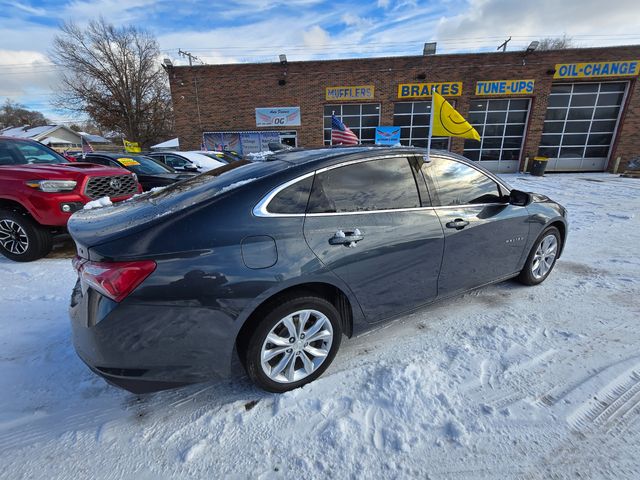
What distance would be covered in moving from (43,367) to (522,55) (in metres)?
22.4

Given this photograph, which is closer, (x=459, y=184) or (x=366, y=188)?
(x=366, y=188)

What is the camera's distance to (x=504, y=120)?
1820 cm

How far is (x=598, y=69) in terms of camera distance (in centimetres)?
1655

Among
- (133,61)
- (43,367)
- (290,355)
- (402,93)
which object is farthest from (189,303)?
(133,61)

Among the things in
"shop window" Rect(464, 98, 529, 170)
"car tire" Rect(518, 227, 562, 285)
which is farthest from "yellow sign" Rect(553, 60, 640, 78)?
"car tire" Rect(518, 227, 562, 285)

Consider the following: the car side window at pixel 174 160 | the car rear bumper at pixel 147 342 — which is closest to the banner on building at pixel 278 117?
the car side window at pixel 174 160

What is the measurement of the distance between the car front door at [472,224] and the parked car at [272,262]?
0.02 metres

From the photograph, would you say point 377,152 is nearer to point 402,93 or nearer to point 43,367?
point 43,367

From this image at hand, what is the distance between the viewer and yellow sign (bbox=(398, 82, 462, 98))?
57.8ft

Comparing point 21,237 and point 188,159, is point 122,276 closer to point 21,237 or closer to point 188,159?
point 21,237

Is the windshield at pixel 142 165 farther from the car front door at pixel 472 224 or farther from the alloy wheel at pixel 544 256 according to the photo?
the alloy wheel at pixel 544 256

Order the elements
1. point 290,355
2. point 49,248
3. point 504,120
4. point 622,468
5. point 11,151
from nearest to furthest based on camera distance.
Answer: point 622,468 → point 290,355 → point 49,248 → point 11,151 → point 504,120

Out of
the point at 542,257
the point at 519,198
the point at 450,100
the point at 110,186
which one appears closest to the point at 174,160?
the point at 110,186

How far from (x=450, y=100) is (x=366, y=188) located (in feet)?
61.9
